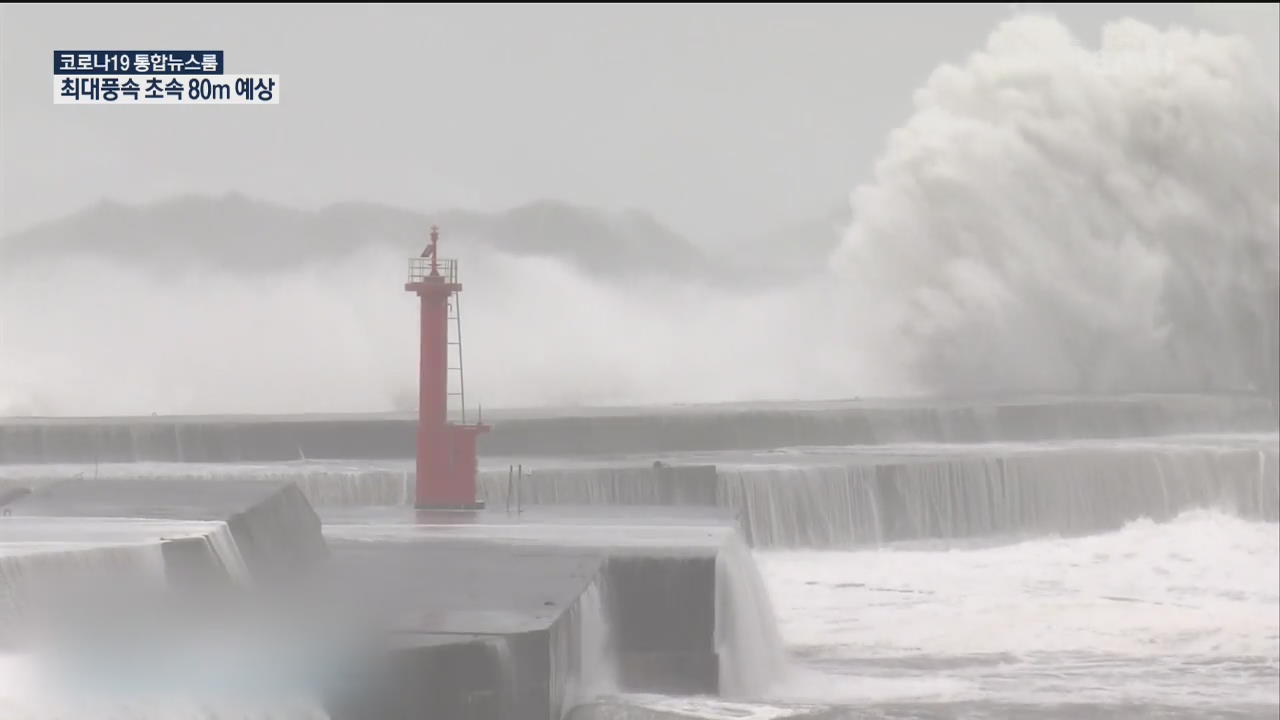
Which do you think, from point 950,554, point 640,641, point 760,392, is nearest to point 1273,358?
point 760,392

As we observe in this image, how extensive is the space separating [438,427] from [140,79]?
2.78 meters

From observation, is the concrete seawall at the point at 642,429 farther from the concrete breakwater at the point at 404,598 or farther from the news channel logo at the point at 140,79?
the news channel logo at the point at 140,79

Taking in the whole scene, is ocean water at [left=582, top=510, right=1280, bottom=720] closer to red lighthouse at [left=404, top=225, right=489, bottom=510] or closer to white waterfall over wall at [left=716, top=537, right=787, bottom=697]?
white waterfall over wall at [left=716, top=537, right=787, bottom=697]

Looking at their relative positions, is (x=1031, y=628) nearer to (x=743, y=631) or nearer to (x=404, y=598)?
(x=743, y=631)

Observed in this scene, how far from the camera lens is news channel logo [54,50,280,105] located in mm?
8789

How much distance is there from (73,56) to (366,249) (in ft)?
128

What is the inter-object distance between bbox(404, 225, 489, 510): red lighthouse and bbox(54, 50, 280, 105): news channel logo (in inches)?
75.4

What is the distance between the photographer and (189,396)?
27.8 metres

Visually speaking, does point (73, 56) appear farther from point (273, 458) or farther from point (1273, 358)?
point (1273, 358)

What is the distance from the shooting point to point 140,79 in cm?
939
